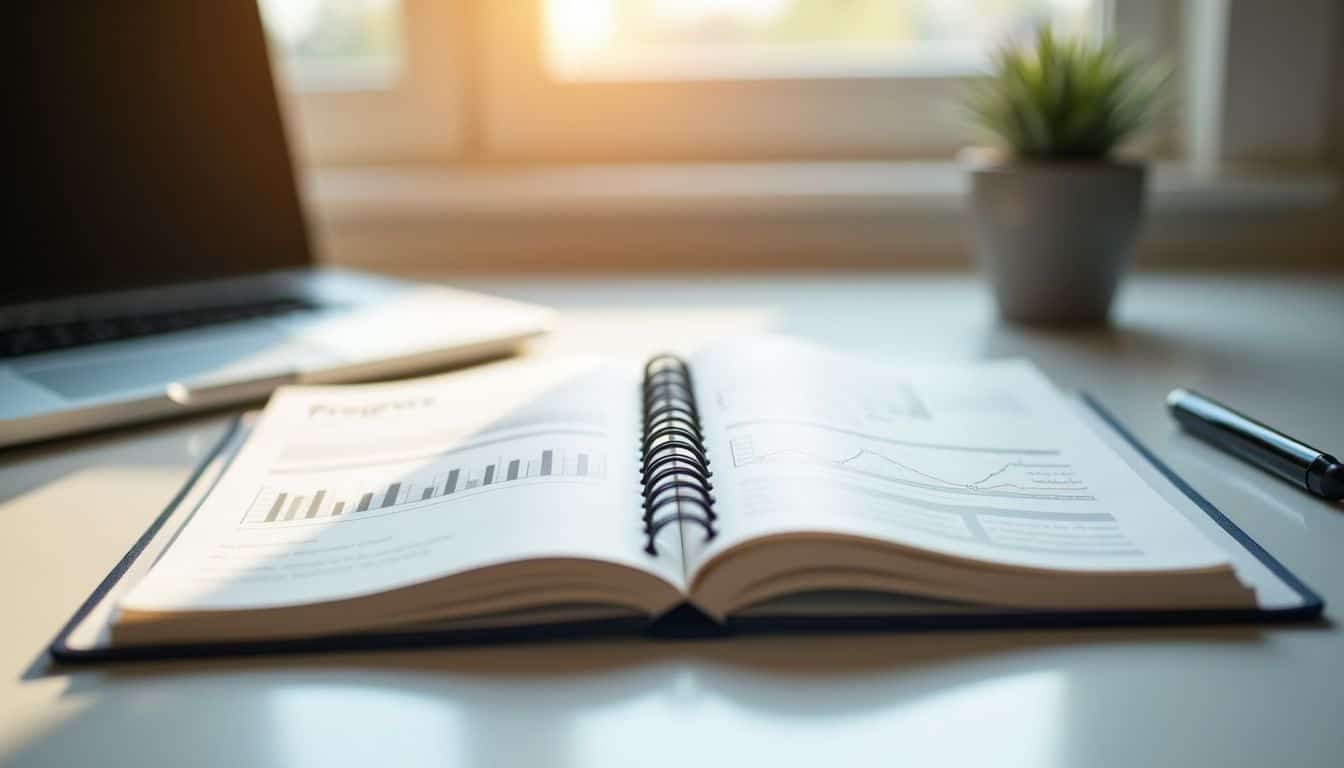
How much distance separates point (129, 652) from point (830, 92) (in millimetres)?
1074

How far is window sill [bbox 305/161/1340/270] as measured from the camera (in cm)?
120

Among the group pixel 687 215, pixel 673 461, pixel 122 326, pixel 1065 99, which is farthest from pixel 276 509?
pixel 687 215

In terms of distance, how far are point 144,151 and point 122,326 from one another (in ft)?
0.63

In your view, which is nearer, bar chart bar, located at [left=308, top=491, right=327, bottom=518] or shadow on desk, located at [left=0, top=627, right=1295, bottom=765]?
shadow on desk, located at [left=0, top=627, right=1295, bottom=765]

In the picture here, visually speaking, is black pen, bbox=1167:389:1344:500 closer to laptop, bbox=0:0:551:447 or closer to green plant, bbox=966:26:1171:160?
green plant, bbox=966:26:1171:160

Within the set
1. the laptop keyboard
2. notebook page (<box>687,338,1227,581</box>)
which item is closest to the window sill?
the laptop keyboard

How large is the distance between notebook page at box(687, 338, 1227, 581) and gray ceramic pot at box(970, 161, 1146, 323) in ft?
0.75

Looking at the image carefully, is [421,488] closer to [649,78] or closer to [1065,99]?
[1065,99]

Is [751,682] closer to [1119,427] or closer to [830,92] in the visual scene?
[1119,427]

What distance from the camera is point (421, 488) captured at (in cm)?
52

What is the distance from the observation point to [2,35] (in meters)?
0.87

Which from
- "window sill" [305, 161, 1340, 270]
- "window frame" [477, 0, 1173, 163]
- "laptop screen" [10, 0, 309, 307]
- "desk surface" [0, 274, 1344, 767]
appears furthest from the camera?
"window frame" [477, 0, 1173, 163]

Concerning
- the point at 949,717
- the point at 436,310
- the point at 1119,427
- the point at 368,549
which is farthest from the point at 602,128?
the point at 949,717

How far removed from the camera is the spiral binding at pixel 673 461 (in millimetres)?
445
